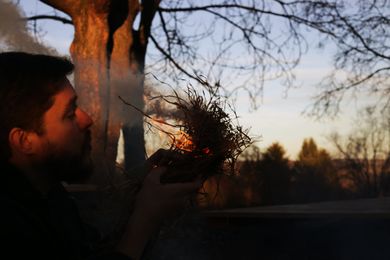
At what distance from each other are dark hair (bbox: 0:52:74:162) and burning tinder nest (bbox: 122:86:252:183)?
0.54m

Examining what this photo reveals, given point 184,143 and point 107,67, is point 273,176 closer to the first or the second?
point 107,67

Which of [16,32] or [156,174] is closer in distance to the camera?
[156,174]

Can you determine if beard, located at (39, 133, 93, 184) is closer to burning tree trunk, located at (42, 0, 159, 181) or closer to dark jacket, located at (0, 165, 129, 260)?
dark jacket, located at (0, 165, 129, 260)

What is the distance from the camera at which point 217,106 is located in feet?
8.34

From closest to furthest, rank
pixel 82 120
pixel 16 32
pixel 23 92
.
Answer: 1. pixel 23 92
2. pixel 82 120
3. pixel 16 32

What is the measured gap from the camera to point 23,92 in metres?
1.74

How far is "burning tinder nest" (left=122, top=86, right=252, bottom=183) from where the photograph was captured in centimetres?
223

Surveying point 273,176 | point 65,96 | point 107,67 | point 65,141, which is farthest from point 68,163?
point 273,176

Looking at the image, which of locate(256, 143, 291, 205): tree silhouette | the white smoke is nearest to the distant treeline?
locate(256, 143, 291, 205): tree silhouette

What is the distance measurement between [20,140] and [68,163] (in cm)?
16

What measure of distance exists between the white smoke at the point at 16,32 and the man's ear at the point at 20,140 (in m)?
7.23

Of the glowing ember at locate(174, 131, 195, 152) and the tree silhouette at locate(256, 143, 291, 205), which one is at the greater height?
the tree silhouette at locate(256, 143, 291, 205)

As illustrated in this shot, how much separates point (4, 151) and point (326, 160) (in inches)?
1473

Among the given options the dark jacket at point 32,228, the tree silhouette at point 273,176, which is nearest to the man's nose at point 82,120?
the dark jacket at point 32,228
